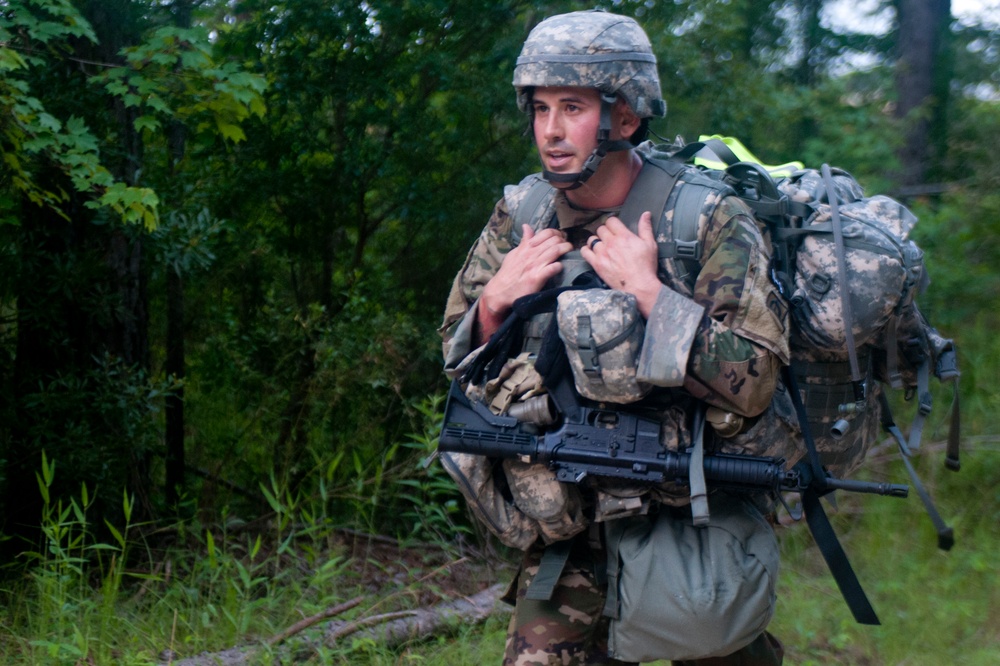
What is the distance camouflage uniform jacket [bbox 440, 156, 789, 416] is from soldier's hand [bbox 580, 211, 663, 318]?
41mm

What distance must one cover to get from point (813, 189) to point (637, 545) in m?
1.02

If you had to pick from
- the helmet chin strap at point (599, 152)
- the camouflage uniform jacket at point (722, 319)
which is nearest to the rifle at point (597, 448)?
the camouflage uniform jacket at point (722, 319)

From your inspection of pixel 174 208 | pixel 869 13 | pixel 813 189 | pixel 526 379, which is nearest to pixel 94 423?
pixel 174 208

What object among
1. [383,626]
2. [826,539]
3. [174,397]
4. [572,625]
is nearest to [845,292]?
[826,539]

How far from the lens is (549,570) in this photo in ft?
8.31

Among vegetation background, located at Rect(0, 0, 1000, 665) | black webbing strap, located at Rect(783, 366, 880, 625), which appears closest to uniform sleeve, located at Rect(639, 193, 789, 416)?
black webbing strap, located at Rect(783, 366, 880, 625)

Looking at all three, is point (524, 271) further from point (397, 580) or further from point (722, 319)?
point (397, 580)

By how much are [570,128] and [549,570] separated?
104 centimetres

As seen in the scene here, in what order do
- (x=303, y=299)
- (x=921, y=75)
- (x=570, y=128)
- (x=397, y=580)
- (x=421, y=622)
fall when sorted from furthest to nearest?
(x=921, y=75) → (x=303, y=299) → (x=397, y=580) → (x=421, y=622) → (x=570, y=128)

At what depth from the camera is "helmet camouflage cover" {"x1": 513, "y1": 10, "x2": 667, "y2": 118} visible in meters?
2.45

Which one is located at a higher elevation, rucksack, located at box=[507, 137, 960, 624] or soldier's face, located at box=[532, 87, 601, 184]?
soldier's face, located at box=[532, 87, 601, 184]

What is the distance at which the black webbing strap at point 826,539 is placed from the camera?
2.54m

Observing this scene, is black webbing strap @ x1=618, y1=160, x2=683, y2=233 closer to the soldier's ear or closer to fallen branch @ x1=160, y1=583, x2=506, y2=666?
the soldier's ear

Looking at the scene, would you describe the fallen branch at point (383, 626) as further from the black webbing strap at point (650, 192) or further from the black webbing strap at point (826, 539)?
the black webbing strap at point (650, 192)
